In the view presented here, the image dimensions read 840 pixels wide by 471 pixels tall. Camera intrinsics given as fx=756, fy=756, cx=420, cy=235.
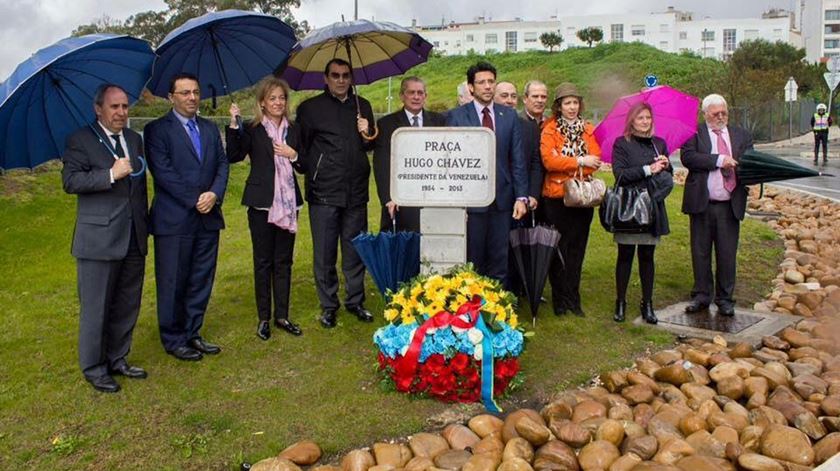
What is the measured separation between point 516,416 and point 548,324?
1.99 metres

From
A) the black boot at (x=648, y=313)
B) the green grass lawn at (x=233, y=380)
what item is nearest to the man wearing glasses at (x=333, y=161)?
the green grass lawn at (x=233, y=380)

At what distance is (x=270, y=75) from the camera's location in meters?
5.70

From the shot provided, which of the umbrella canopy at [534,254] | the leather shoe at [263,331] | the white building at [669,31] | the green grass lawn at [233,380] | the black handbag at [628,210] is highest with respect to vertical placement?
the white building at [669,31]

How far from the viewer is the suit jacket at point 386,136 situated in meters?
5.96

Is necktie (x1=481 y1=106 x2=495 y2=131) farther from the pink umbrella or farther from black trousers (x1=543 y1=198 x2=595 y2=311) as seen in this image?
the pink umbrella

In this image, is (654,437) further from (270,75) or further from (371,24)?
(270,75)

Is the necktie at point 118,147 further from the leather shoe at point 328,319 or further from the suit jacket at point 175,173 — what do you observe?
the leather shoe at point 328,319

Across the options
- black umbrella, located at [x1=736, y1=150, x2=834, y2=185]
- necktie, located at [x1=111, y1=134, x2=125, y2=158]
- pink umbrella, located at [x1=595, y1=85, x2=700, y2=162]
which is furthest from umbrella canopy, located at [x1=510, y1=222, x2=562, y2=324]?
necktie, located at [x1=111, y1=134, x2=125, y2=158]

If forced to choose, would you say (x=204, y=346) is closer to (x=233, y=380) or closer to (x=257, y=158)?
(x=233, y=380)

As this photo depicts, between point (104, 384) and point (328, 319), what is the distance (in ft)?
5.80

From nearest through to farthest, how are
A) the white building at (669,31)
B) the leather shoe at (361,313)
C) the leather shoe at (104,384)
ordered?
the leather shoe at (104,384), the leather shoe at (361,313), the white building at (669,31)

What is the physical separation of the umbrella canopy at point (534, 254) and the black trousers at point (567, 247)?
0.73ft

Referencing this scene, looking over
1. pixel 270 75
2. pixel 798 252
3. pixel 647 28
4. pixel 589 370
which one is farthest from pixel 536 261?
pixel 647 28

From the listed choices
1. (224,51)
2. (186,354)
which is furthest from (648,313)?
(224,51)
